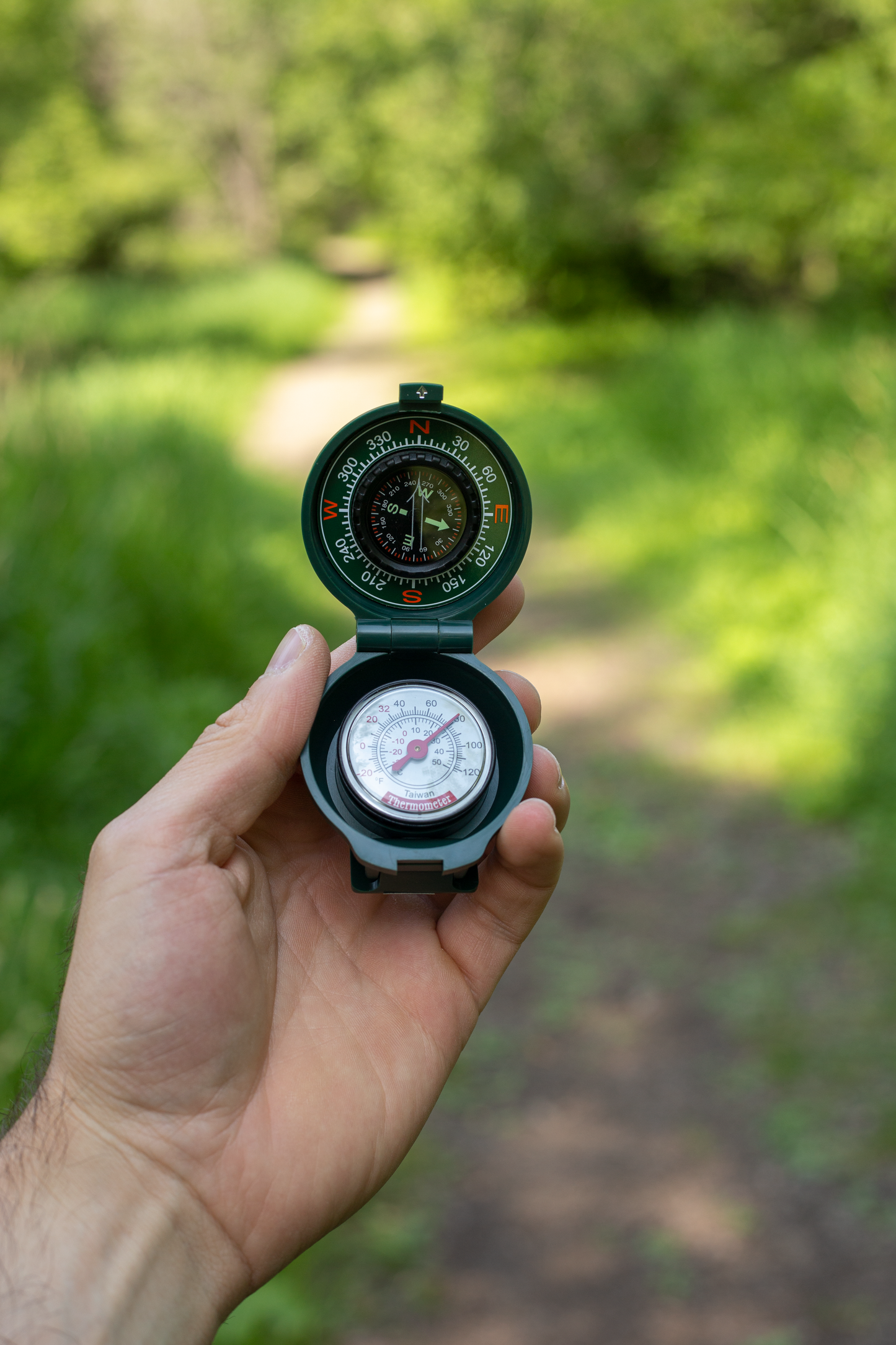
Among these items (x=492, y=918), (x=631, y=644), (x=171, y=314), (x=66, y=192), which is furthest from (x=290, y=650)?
(x=66, y=192)

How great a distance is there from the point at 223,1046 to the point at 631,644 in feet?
17.7

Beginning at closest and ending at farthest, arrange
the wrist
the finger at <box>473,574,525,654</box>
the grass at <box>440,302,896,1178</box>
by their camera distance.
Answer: the wrist → the finger at <box>473,574,525,654</box> → the grass at <box>440,302,896,1178</box>

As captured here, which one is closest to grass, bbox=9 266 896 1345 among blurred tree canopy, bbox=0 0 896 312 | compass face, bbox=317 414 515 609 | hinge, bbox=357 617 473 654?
hinge, bbox=357 617 473 654

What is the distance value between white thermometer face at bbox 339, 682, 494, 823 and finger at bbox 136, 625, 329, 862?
11cm

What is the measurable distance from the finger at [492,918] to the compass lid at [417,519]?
16.1 inches

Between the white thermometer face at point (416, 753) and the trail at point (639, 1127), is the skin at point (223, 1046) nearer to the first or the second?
the white thermometer face at point (416, 753)

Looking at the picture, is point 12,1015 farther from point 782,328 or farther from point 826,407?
point 782,328

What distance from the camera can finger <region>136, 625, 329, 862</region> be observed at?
5.93ft

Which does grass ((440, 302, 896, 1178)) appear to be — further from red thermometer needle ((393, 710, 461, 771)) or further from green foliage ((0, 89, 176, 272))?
green foliage ((0, 89, 176, 272))

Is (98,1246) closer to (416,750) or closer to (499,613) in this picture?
(416,750)

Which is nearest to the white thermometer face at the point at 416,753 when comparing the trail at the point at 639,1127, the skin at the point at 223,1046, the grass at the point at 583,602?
the skin at the point at 223,1046

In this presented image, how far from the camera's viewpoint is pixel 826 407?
304 inches

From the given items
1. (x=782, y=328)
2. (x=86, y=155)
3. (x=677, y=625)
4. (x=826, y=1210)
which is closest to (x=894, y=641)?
(x=677, y=625)

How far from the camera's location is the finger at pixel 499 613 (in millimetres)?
2172
